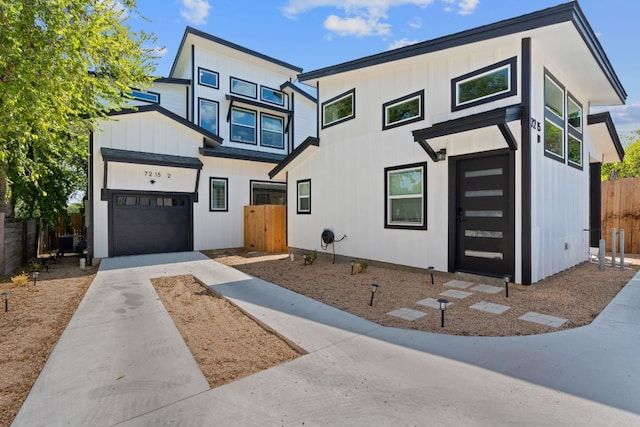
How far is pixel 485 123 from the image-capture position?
543 centimetres

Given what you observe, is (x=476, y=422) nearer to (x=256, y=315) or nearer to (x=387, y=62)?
(x=256, y=315)

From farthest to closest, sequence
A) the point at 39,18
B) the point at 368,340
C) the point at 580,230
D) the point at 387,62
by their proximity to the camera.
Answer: the point at 580,230, the point at 387,62, the point at 39,18, the point at 368,340

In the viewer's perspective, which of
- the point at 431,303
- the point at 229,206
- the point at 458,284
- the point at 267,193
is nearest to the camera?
the point at 431,303

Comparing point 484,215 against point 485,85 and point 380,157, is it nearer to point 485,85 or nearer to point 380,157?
point 485,85

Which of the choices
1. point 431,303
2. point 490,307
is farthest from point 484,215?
point 431,303

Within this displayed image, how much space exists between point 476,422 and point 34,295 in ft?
23.3

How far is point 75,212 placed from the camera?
47.1ft

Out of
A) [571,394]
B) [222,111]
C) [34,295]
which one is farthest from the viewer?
[222,111]

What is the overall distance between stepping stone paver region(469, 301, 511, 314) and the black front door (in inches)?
52.6

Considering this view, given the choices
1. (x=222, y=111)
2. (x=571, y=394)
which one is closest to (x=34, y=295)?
(x=571, y=394)

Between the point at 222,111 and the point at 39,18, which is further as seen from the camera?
the point at 222,111

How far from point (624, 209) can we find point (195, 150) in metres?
14.4

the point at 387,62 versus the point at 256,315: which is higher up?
the point at 387,62

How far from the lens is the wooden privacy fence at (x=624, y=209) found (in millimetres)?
9875
